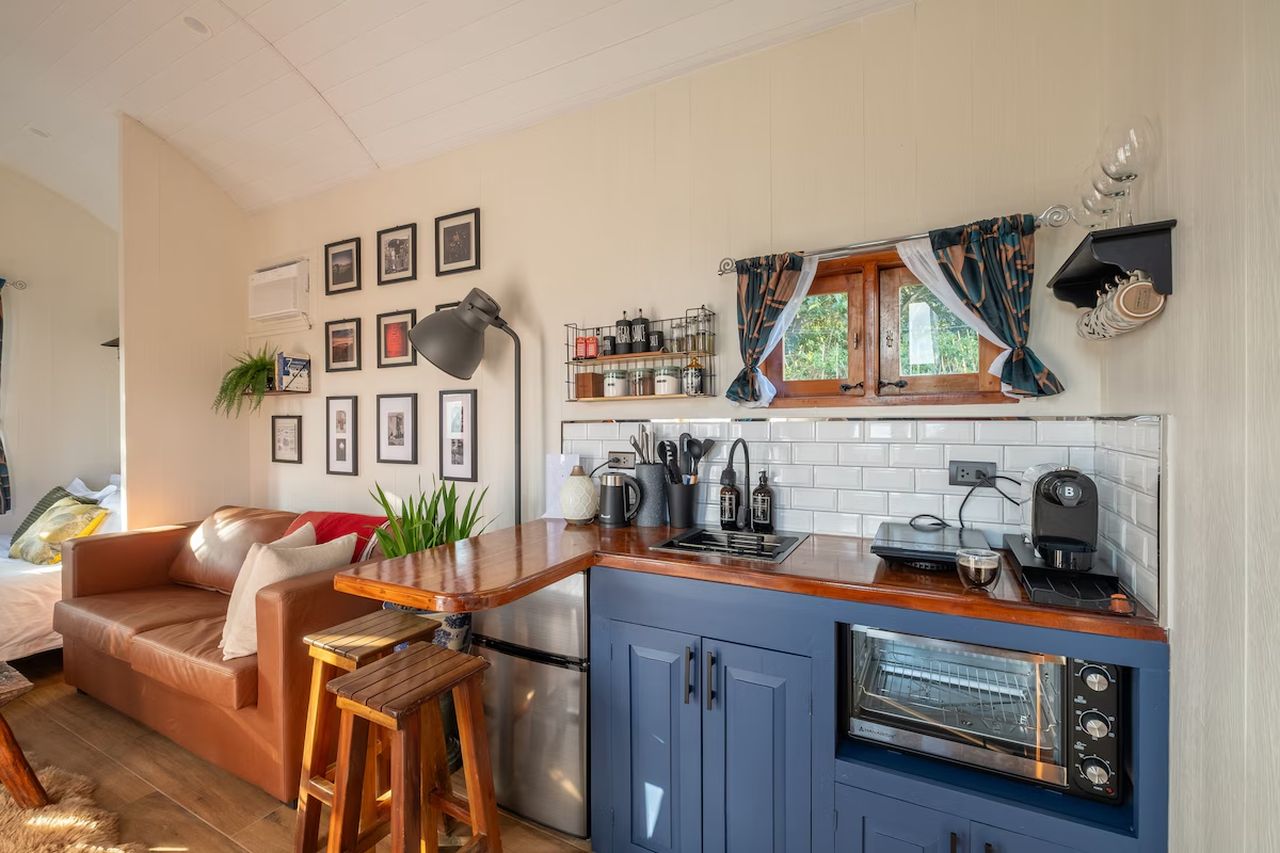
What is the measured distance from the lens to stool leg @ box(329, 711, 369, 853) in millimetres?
1477

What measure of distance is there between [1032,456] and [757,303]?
1.03 metres

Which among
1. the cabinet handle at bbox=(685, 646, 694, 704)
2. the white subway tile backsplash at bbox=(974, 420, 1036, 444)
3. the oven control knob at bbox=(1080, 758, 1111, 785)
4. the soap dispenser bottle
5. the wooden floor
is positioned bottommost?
the wooden floor

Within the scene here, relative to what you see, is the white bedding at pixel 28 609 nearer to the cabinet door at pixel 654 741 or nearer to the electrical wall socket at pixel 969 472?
the cabinet door at pixel 654 741

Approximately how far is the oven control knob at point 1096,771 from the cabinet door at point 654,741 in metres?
0.89

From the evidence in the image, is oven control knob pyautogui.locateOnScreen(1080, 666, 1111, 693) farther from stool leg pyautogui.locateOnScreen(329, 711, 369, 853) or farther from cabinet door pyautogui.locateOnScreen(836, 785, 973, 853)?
stool leg pyautogui.locateOnScreen(329, 711, 369, 853)

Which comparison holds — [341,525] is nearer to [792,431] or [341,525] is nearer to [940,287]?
[792,431]

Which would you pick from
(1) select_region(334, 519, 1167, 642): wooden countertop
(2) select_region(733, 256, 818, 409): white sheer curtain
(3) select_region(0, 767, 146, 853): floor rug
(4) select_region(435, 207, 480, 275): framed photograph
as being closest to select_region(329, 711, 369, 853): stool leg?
(1) select_region(334, 519, 1167, 642): wooden countertop

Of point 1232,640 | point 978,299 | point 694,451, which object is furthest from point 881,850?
point 978,299

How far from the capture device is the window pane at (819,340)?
208cm

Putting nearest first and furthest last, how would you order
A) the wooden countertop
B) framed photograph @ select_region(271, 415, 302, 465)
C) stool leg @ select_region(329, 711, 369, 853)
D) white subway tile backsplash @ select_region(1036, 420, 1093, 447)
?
1. the wooden countertop
2. stool leg @ select_region(329, 711, 369, 853)
3. white subway tile backsplash @ select_region(1036, 420, 1093, 447)
4. framed photograph @ select_region(271, 415, 302, 465)

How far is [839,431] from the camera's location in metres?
2.03

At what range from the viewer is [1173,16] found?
3.91 feet

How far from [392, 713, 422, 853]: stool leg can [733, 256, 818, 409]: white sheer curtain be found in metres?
1.50

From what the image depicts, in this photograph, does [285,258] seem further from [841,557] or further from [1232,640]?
[1232,640]
